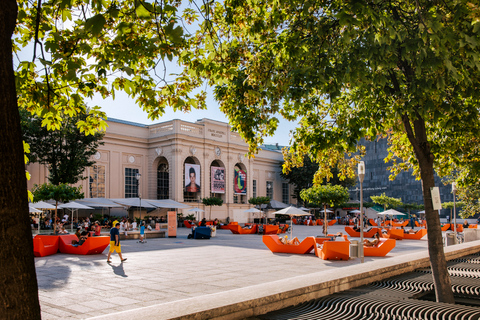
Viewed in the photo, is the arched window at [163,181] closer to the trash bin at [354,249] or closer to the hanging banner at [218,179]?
the hanging banner at [218,179]

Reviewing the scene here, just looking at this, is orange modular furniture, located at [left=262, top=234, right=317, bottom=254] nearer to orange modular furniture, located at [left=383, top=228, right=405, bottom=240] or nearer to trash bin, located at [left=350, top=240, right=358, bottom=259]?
trash bin, located at [left=350, top=240, right=358, bottom=259]

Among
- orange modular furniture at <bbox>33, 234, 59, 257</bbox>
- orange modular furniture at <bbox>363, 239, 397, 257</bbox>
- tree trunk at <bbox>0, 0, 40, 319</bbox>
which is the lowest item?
orange modular furniture at <bbox>363, 239, 397, 257</bbox>

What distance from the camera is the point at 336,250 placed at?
1417 cm

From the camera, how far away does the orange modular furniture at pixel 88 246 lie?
1559 cm

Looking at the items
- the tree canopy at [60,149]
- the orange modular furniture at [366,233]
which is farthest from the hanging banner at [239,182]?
the orange modular furniture at [366,233]

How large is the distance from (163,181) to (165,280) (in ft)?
116

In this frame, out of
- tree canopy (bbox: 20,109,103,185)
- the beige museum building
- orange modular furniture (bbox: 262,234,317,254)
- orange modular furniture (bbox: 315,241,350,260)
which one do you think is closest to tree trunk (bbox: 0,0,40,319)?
orange modular furniture (bbox: 315,241,350,260)

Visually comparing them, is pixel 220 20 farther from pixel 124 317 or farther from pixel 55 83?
pixel 124 317

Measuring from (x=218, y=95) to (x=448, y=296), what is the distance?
4713 mm

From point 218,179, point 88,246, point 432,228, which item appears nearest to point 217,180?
point 218,179

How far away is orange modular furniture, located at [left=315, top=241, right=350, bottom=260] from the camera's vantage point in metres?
14.1

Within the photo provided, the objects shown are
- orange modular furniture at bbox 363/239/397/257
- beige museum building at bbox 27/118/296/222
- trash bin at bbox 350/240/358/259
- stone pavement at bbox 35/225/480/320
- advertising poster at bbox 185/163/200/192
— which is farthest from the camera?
advertising poster at bbox 185/163/200/192

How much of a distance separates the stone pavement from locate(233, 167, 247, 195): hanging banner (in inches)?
1259

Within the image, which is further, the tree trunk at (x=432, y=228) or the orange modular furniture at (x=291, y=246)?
the orange modular furniture at (x=291, y=246)
